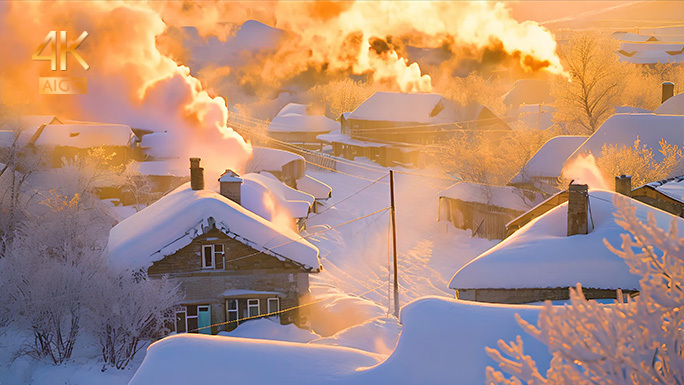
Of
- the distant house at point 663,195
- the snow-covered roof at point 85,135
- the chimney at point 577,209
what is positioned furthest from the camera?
the snow-covered roof at point 85,135

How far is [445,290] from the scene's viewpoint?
30.8m

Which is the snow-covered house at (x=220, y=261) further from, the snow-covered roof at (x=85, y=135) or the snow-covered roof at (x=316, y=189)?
the snow-covered roof at (x=85, y=135)

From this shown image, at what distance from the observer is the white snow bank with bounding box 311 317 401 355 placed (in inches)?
750

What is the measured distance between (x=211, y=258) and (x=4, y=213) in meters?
17.4

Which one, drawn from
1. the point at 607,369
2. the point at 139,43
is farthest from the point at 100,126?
the point at 607,369

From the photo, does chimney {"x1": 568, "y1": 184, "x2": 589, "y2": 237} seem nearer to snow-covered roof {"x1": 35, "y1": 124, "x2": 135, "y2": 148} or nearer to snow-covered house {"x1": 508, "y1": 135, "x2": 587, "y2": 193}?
snow-covered house {"x1": 508, "y1": 135, "x2": 587, "y2": 193}

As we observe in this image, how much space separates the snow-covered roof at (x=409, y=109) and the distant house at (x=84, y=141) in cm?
3239

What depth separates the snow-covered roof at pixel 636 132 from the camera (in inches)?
1544

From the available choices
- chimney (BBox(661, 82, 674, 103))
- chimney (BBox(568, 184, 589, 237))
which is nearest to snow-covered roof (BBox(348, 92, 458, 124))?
chimney (BBox(661, 82, 674, 103))

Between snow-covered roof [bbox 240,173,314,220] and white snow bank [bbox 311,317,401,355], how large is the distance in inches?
322

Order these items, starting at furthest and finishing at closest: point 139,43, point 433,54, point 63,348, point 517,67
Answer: point 433,54 < point 517,67 < point 139,43 < point 63,348

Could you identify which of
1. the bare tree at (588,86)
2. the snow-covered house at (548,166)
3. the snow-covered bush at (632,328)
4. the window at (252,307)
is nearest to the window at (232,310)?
the window at (252,307)

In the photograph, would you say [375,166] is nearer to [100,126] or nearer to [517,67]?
[100,126]

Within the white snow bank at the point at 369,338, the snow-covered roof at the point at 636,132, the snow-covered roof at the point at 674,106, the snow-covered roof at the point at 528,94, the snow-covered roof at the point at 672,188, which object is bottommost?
the white snow bank at the point at 369,338
